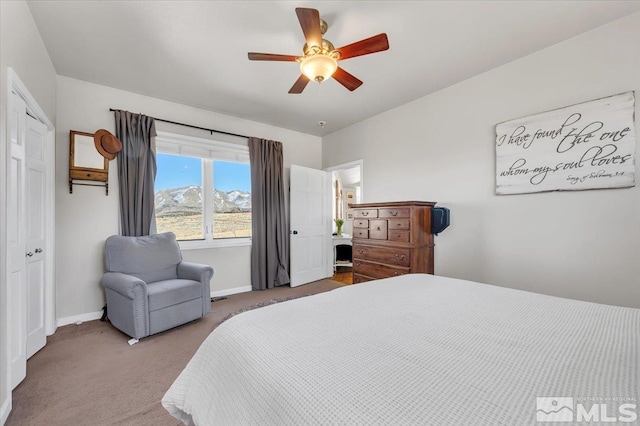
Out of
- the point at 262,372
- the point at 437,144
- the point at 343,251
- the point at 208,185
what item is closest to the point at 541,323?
the point at 262,372

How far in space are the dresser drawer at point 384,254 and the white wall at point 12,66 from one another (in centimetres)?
312

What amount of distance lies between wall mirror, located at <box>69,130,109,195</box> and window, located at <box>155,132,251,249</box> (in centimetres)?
59

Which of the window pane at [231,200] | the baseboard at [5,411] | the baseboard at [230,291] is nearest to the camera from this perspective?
the baseboard at [5,411]

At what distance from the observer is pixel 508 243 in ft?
9.08

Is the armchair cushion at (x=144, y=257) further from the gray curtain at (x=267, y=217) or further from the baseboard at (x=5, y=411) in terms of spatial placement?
the baseboard at (x=5, y=411)

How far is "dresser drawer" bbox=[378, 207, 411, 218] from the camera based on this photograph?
3.08 meters

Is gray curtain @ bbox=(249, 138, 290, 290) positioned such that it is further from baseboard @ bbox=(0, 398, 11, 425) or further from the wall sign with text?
the wall sign with text

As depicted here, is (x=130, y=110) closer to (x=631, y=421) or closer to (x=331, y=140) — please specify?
(x=331, y=140)

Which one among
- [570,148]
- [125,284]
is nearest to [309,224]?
[125,284]

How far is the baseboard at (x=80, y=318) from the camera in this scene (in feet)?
9.53

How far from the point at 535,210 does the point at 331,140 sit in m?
3.37

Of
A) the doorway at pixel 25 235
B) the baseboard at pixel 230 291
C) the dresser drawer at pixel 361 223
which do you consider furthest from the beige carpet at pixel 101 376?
the dresser drawer at pixel 361 223

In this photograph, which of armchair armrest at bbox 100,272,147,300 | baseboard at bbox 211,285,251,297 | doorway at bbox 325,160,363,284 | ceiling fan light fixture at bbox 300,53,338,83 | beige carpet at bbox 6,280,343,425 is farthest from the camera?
doorway at bbox 325,160,363,284

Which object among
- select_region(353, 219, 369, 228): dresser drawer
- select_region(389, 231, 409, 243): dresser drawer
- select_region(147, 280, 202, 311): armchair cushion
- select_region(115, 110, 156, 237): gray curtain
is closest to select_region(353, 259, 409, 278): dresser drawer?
select_region(389, 231, 409, 243): dresser drawer
